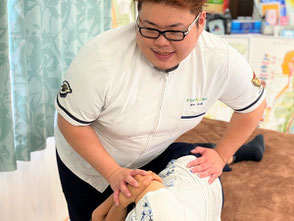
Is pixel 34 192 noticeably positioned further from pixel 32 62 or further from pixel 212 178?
pixel 212 178

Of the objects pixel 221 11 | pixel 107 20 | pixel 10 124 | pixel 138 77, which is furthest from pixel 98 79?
pixel 221 11

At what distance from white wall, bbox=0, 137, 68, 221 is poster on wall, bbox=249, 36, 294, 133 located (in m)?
1.87

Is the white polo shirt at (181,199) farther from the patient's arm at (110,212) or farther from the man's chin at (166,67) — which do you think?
the man's chin at (166,67)

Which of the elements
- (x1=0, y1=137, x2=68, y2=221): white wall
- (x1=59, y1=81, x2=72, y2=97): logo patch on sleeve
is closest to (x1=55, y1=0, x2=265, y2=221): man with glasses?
(x1=59, y1=81, x2=72, y2=97): logo patch on sleeve

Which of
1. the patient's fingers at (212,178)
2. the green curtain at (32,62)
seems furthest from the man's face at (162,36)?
the green curtain at (32,62)

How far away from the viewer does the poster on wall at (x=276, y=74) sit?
10.3 ft

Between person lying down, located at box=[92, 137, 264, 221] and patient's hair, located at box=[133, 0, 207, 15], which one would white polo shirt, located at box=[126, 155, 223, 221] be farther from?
patient's hair, located at box=[133, 0, 207, 15]

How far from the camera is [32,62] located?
78.5 inches

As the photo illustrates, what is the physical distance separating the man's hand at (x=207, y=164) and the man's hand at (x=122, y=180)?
0.23m

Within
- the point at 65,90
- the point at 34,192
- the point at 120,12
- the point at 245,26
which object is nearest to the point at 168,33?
the point at 65,90

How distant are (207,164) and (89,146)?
0.42 meters

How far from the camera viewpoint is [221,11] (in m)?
3.53

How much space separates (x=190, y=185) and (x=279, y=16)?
8.20 feet

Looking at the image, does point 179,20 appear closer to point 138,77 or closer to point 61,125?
point 138,77
